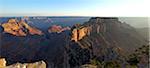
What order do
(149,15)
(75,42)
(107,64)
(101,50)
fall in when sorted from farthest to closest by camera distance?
1. (75,42)
2. (101,50)
3. (107,64)
4. (149,15)

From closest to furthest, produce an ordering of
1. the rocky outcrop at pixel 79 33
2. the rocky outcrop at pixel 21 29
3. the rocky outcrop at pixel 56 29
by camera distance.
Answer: the rocky outcrop at pixel 79 33 < the rocky outcrop at pixel 56 29 < the rocky outcrop at pixel 21 29

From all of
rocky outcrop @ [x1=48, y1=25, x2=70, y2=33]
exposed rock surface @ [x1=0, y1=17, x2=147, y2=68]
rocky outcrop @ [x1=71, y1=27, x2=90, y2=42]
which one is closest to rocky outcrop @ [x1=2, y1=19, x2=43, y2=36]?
exposed rock surface @ [x1=0, y1=17, x2=147, y2=68]

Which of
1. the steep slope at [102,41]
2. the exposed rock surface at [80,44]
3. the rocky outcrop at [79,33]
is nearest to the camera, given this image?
the steep slope at [102,41]

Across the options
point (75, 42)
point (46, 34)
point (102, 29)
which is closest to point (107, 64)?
point (75, 42)

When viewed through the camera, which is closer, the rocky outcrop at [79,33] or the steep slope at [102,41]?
the steep slope at [102,41]

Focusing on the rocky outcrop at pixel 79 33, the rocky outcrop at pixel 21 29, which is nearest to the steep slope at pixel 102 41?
the rocky outcrop at pixel 79 33

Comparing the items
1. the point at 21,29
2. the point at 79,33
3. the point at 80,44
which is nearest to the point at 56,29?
the point at 79,33

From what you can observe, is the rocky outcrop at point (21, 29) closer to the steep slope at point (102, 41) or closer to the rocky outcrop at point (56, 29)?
the rocky outcrop at point (56, 29)

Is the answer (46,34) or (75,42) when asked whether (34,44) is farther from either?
(75,42)

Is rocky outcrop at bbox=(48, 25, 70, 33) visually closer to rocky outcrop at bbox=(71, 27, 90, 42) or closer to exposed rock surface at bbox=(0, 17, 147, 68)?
exposed rock surface at bbox=(0, 17, 147, 68)
